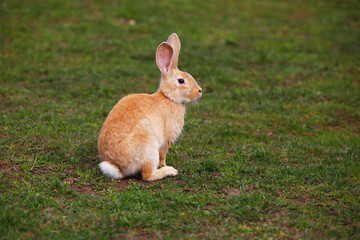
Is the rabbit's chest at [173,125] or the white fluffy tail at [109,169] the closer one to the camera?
the white fluffy tail at [109,169]

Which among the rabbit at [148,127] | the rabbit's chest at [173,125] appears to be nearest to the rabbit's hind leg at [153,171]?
the rabbit at [148,127]

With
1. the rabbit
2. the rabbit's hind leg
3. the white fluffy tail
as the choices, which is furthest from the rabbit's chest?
the white fluffy tail

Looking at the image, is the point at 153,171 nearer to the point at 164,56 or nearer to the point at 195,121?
the point at 164,56

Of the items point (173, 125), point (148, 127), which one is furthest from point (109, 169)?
point (173, 125)

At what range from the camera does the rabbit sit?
5.07m

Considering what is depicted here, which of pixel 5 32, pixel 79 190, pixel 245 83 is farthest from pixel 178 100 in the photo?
pixel 5 32

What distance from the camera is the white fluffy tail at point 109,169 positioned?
505cm

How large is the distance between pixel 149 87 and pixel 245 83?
7.66 ft

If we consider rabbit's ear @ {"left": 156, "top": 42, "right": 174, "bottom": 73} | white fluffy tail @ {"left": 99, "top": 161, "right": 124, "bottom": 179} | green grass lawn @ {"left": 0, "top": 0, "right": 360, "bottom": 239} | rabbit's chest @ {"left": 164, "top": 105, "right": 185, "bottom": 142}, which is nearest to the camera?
green grass lawn @ {"left": 0, "top": 0, "right": 360, "bottom": 239}

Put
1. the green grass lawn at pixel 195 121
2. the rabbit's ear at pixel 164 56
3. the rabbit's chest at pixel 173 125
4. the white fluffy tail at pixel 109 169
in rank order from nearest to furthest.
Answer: the green grass lawn at pixel 195 121
the white fluffy tail at pixel 109 169
the rabbit's chest at pixel 173 125
the rabbit's ear at pixel 164 56

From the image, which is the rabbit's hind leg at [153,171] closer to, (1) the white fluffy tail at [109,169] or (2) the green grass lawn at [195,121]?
(2) the green grass lawn at [195,121]

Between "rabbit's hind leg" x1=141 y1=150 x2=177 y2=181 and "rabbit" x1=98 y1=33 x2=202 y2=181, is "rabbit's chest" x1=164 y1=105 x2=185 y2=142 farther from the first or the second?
"rabbit's hind leg" x1=141 y1=150 x2=177 y2=181

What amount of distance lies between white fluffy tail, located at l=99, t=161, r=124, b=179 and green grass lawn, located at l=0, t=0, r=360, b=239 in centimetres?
12

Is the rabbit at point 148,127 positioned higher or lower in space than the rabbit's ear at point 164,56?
lower
